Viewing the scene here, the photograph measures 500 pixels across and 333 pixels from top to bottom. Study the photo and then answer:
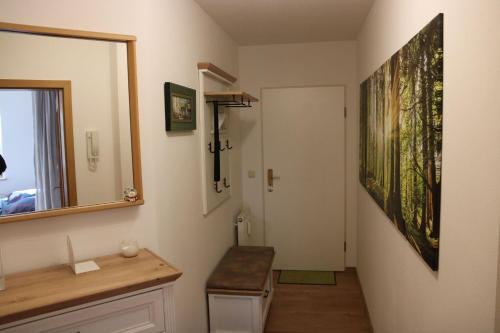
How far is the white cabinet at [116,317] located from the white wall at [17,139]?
547mm

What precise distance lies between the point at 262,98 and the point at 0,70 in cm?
300

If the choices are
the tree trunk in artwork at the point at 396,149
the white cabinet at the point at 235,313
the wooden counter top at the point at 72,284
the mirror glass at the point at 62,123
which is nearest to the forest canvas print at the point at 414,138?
the tree trunk in artwork at the point at 396,149

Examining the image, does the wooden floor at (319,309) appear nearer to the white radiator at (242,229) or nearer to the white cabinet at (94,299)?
the white radiator at (242,229)

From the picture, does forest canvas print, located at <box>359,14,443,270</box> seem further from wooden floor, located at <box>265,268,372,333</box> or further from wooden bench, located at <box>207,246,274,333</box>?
wooden floor, located at <box>265,268,372,333</box>

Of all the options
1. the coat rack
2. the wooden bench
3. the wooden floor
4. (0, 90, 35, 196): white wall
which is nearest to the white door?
the wooden floor

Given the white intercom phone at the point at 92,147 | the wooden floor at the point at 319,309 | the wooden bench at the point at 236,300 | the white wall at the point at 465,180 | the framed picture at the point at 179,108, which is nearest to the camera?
the white wall at the point at 465,180

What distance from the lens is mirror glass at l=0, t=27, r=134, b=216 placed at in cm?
164

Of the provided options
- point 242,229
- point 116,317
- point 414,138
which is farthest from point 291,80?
point 116,317

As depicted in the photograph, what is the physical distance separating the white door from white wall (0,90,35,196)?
292cm

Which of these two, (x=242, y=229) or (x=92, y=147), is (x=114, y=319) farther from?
(x=242, y=229)

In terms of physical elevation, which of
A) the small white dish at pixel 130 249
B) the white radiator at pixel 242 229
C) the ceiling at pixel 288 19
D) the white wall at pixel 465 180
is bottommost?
the white radiator at pixel 242 229

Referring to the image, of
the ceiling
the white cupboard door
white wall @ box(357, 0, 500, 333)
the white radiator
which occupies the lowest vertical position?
the white radiator

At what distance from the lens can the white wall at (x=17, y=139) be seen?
1.62 metres

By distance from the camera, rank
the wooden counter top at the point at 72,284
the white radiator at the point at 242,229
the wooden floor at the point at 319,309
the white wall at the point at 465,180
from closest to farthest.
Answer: the white wall at the point at 465,180
the wooden counter top at the point at 72,284
the wooden floor at the point at 319,309
the white radiator at the point at 242,229
